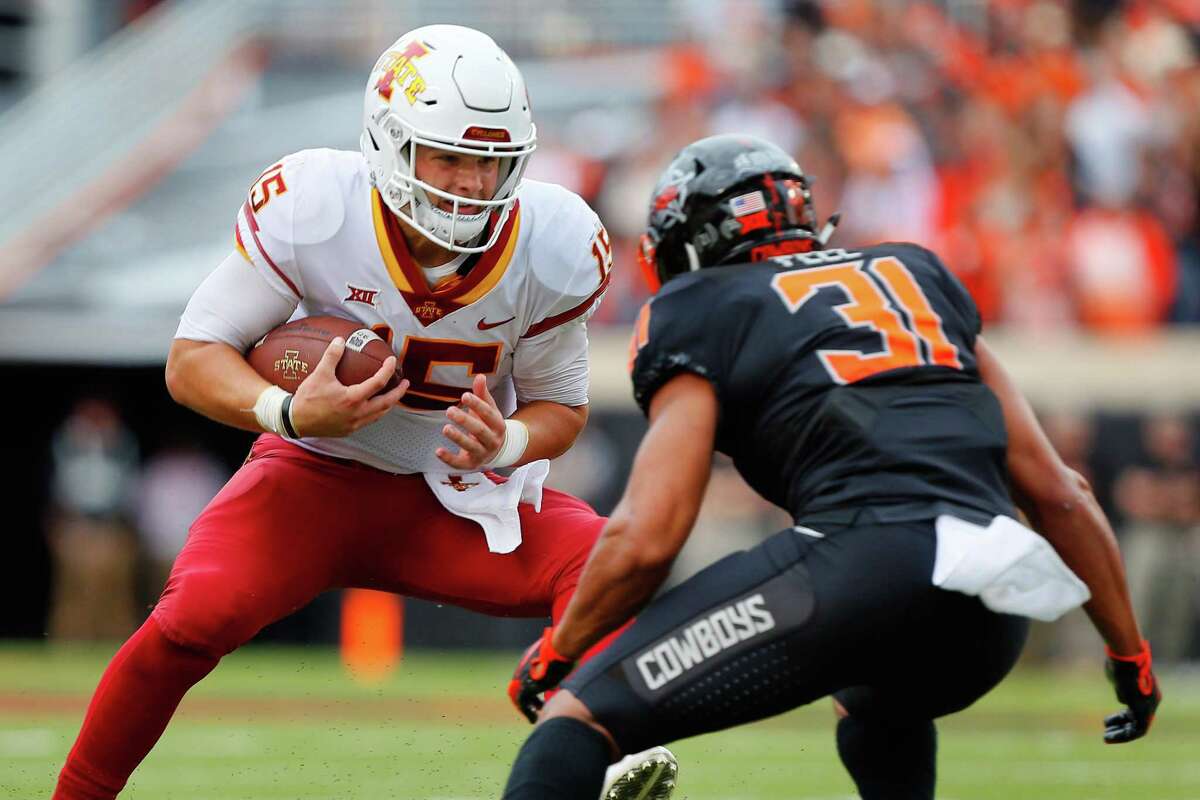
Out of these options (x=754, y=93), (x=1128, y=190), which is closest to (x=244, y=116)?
(x=754, y=93)

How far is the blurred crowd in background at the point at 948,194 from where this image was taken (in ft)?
35.7

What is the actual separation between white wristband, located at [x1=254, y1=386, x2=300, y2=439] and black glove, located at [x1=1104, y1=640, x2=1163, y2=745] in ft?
5.47

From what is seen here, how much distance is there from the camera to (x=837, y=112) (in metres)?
11.6

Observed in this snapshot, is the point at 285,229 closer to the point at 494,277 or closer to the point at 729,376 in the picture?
the point at 494,277

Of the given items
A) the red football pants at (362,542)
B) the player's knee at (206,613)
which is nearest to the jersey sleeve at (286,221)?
the red football pants at (362,542)

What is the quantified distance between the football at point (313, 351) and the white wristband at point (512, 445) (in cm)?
26

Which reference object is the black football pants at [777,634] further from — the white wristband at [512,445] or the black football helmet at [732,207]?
the white wristband at [512,445]

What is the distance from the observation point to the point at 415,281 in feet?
12.7

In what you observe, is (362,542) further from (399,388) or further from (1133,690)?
(1133,690)

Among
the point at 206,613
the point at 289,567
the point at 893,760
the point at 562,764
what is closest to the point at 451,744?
the point at 289,567

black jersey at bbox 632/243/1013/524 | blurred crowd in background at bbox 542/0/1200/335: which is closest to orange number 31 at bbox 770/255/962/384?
black jersey at bbox 632/243/1013/524

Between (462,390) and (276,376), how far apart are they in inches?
16.7

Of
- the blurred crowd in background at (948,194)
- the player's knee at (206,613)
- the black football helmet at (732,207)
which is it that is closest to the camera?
the black football helmet at (732,207)

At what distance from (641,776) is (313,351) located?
3.67 feet
